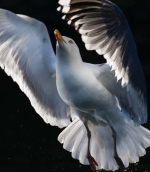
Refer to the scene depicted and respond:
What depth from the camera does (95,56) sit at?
8219 mm

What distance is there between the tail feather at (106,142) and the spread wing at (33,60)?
7.0 inches

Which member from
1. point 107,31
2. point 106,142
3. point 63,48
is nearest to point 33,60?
point 63,48

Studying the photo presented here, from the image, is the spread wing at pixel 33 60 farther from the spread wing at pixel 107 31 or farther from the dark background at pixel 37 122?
the spread wing at pixel 107 31

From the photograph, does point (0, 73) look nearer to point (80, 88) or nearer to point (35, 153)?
point (35, 153)

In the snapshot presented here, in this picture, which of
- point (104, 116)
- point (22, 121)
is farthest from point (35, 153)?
point (104, 116)

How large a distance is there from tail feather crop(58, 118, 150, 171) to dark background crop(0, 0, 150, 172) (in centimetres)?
42

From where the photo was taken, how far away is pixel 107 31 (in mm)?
4172

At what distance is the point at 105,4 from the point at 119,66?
354mm

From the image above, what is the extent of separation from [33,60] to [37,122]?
164cm

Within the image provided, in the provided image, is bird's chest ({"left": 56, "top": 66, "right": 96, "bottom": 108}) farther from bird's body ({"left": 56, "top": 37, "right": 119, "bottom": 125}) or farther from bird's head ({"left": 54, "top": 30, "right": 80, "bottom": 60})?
bird's head ({"left": 54, "top": 30, "right": 80, "bottom": 60})

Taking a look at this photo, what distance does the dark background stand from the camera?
5.59 meters

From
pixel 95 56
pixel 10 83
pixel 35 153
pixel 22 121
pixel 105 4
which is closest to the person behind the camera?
pixel 105 4

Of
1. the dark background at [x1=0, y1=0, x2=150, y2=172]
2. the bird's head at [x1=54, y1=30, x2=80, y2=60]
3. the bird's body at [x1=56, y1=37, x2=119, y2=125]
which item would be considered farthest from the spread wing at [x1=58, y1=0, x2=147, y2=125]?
the dark background at [x1=0, y1=0, x2=150, y2=172]

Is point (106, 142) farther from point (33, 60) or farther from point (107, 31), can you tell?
point (107, 31)
